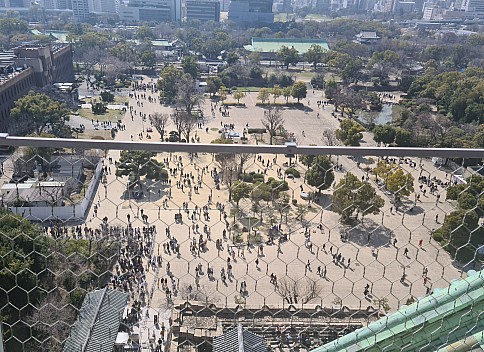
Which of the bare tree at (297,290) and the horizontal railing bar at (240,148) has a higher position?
the horizontal railing bar at (240,148)

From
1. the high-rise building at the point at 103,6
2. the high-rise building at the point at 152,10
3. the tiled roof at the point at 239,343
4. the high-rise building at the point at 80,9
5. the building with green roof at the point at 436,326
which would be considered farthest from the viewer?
the high-rise building at the point at 103,6

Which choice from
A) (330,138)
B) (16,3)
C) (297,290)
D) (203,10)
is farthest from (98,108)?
(16,3)

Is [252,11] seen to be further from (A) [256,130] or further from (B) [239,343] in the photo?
(B) [239,343]

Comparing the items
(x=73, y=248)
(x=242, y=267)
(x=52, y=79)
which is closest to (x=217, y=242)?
(x=242, y=267)

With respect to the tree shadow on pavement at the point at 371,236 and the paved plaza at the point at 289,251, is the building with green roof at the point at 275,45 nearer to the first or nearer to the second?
the paved plaza at the point at 289,251

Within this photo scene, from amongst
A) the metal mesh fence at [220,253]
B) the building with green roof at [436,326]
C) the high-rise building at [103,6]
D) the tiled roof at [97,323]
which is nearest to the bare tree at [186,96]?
the metal mesh fence at [220,253]

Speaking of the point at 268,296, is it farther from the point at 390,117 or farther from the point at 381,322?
the point at 390,117

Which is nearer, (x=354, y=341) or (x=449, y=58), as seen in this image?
(x=354, y=341)
